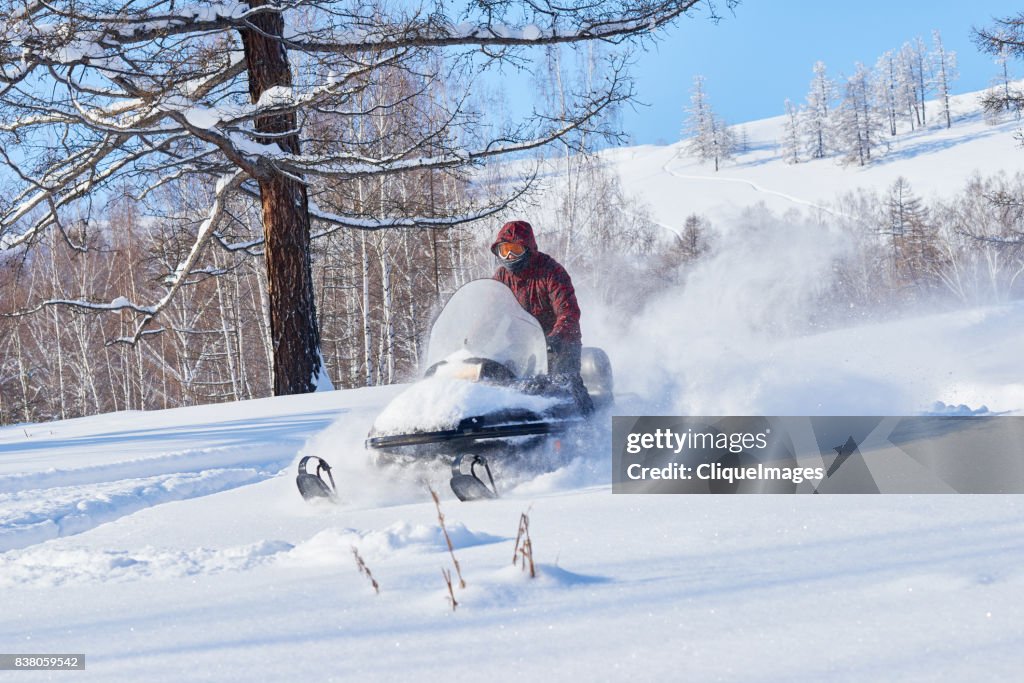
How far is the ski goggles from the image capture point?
6.02 metres

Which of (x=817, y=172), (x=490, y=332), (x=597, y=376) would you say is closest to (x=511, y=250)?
(x=490, y=332)

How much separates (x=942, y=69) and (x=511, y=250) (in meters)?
118

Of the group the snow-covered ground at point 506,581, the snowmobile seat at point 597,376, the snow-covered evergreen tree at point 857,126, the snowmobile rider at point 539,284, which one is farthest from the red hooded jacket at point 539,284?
the snow-covered evergreen tree at point 857,126

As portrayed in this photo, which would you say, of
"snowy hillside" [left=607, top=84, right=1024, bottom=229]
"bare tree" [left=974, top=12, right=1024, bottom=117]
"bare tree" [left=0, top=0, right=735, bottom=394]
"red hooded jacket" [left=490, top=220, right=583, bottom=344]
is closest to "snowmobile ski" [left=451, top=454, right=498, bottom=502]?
"red hooded jacket" [left=490, top=220, right=583, bottom=344]

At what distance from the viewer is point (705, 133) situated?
101 m

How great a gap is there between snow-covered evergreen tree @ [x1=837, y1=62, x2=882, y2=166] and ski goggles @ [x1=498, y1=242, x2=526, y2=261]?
3394 inches

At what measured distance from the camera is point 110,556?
3.05 metres

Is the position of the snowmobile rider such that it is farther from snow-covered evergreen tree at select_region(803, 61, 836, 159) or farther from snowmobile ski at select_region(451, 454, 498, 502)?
snow-covered evergreen tree at select_region(803, 61, 836, 159)

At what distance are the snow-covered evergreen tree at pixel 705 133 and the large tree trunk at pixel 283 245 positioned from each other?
93.5 meters

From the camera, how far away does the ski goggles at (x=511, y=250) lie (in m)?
6.02

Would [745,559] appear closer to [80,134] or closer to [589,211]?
[80,134]

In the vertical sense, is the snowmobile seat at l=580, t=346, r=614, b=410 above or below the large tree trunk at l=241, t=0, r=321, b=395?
below

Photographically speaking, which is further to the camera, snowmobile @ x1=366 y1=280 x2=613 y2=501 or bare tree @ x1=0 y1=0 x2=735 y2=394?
bare tree @ x1=0 y1=0 x2=735 y2=394

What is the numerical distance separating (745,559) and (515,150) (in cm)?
829
